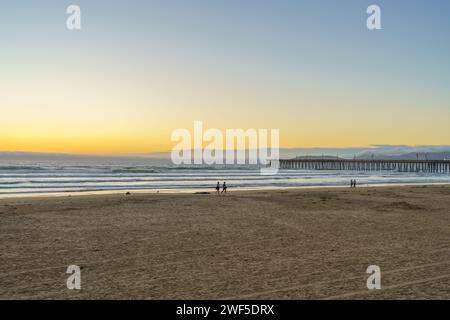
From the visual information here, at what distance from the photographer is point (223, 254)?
862cm

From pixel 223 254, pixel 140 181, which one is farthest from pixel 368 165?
pixel 223 254

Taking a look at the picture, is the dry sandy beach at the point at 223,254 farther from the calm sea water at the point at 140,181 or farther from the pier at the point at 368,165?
the pier at the point at 368,165

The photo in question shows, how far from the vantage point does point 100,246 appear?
9.42 meters

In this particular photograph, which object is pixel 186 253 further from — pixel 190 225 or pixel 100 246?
pixel 190 225

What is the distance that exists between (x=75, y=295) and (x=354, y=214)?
12247 mm

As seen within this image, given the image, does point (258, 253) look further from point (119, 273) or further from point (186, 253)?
point (119, 273)

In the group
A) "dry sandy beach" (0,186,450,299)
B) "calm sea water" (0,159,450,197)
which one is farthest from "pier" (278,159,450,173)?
"dry sandy beach" (0,186,450,299)

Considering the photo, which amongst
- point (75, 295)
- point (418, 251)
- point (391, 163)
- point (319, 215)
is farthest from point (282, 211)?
point (391, 163)

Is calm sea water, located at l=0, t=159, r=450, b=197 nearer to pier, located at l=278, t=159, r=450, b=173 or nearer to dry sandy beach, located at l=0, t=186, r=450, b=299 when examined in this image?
dry sandy beach, located at l=0, t=186, r=450, b=299

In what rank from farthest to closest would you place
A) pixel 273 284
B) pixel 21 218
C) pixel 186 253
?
1. pixel 21 218
2. pixel 186 253
3. pixel 273 284

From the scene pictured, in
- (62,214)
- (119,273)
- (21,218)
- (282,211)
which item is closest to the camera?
(119,273)

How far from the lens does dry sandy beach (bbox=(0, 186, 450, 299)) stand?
6082mm

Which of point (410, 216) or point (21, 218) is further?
point (410, 216)

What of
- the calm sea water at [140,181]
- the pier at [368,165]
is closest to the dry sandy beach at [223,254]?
the calm sea water at [140,181]
